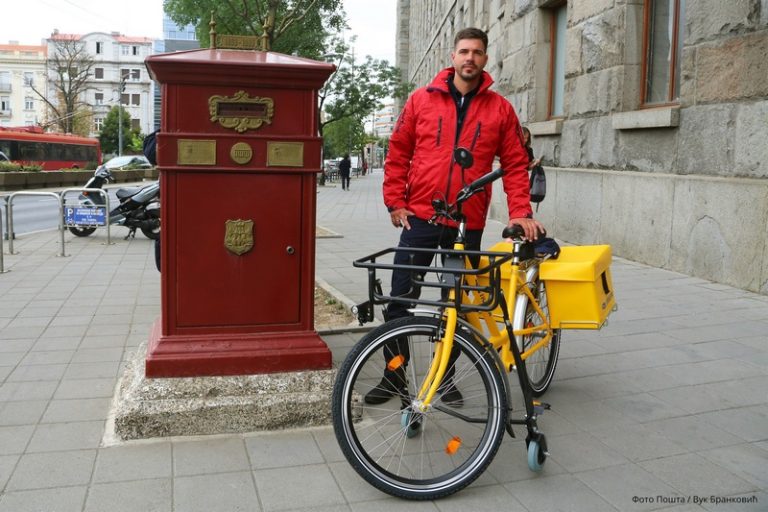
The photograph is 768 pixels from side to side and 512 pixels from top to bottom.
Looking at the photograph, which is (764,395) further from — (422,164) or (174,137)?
(174,137)

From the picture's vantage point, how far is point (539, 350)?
13.3 feet

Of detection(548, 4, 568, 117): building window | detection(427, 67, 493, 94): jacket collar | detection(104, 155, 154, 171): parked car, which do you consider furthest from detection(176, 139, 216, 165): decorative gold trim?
detection(104, 155, 154, 171): parked car

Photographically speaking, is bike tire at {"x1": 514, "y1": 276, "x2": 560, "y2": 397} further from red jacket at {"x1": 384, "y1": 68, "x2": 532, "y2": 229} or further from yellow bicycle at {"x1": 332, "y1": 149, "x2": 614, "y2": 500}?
red jacket at {"x1": 384, "y1": 68, "x2": 532, "y2": 229}

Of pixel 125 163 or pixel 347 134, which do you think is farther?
pixel 347 134

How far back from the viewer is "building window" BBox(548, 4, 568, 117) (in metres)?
12.2

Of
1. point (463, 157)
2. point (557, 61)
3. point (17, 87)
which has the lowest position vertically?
point (463, 157)

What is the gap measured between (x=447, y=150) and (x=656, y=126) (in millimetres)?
5663

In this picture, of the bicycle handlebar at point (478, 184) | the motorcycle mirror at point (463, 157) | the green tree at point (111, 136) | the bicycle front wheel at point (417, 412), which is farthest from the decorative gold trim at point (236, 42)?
the green tree at point (111, 136)

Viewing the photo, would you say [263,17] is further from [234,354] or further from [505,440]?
[505,440]

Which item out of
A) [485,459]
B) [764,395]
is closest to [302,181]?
[485,459]

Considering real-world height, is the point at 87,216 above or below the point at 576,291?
below

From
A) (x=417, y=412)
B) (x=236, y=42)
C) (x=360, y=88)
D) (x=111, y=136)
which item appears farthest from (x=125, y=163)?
(x=417, y=412)

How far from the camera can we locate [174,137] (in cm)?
352

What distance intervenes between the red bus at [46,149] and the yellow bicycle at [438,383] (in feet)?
113
